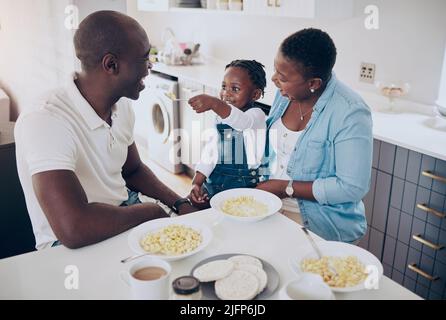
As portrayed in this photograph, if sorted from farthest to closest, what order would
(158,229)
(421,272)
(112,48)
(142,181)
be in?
(421,272), (142,181), (112,48), (158,229)

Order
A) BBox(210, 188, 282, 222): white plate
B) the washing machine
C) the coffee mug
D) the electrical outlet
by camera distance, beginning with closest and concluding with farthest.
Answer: the coffee mug
BBox(210, 188, 282, 222): white plate
the electrical outlet
the washing machine

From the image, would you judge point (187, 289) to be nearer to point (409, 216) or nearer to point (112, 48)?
point (112, 48)

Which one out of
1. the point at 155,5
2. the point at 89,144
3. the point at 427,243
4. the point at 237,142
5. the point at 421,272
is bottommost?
the point at 421,272

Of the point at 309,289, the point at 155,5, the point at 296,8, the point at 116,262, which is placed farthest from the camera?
the point at 155,5

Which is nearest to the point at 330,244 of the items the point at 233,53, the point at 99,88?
the point at 99,88

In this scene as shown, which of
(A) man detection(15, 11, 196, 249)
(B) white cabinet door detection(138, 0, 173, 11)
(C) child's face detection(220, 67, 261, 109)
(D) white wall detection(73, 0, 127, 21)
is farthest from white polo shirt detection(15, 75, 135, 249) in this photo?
(B) white cabinet door detection(138, 0, 173, 11)

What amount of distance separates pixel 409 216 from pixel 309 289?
1.37 meters

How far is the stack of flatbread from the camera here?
3.24 feet

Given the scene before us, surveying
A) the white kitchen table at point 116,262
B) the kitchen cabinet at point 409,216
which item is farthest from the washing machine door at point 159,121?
the white kitchen table at point 116,262

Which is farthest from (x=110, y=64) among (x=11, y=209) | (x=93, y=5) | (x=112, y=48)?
(x=93, y=5)

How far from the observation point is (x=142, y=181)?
1.84 metres

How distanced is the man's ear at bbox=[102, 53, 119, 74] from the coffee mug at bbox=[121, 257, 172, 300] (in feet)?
2.35

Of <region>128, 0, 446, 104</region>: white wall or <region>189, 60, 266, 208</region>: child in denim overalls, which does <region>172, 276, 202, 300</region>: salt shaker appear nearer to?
<region>189, 60, 266, 208</region>: child in denim overalls
